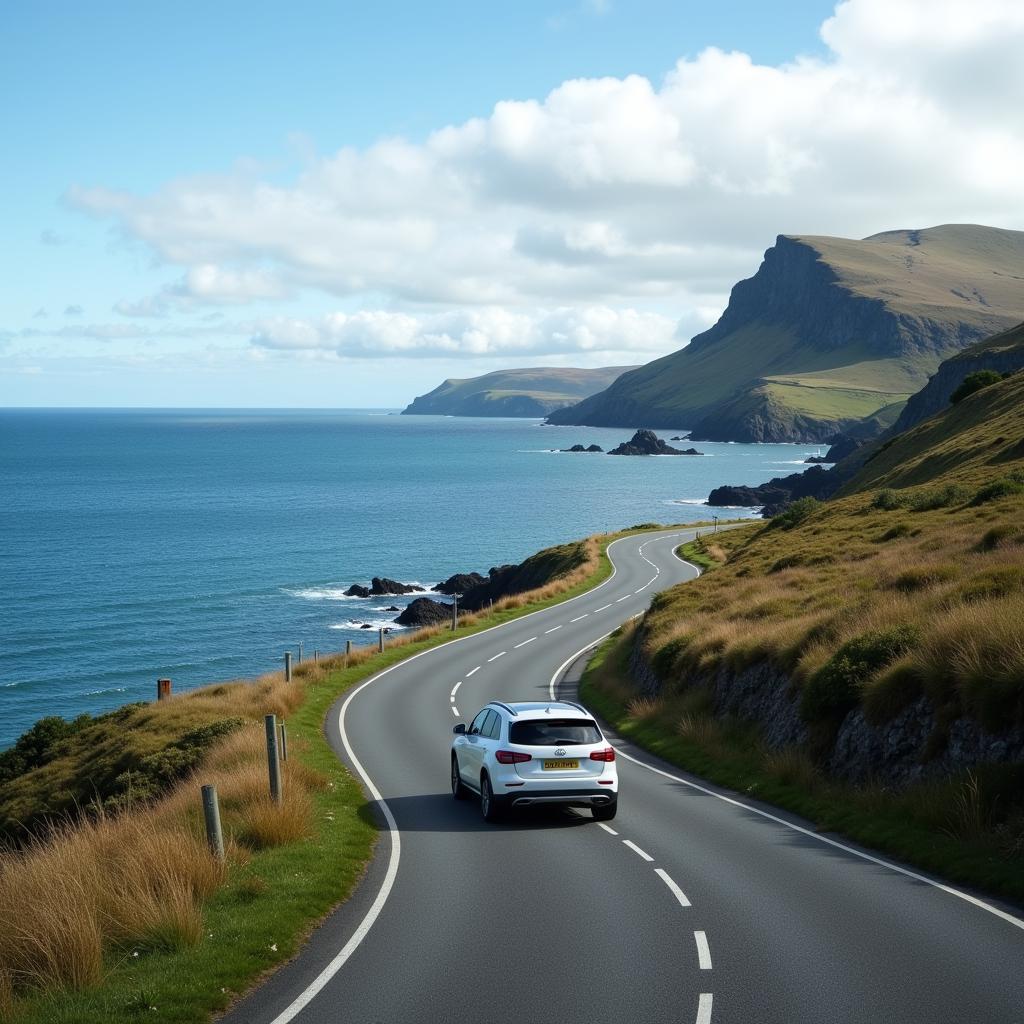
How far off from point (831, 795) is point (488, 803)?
5205 millimetres

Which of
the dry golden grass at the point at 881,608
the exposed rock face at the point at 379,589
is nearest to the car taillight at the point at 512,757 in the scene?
the dry golden grass at the point at 881,608

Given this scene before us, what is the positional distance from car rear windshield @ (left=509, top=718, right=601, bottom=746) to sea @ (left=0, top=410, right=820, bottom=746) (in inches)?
1273

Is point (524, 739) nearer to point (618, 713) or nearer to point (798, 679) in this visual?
point (798, 679)

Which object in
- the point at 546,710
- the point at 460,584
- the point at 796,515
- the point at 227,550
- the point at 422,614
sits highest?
the point at 796,515

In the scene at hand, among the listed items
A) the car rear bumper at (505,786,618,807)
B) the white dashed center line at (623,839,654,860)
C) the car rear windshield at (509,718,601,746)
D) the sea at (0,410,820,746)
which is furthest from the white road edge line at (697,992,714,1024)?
the sea at (0,410,820,746)

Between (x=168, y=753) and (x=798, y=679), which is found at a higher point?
(x=798, y=679)

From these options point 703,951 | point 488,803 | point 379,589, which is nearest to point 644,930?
point 703,951

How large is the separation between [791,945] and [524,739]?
6351 mm

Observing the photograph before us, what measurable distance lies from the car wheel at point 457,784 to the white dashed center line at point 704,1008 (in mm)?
9485

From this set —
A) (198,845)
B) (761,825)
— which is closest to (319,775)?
(198,845)

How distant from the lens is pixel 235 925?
391 inches

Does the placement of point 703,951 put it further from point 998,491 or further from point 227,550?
point 227,550

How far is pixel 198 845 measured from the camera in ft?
38.8

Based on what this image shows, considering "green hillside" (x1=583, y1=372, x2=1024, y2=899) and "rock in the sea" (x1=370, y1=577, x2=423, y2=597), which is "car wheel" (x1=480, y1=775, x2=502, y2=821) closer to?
"green hillside" (x1=583, y1=372, x2=1024, y2=899)
